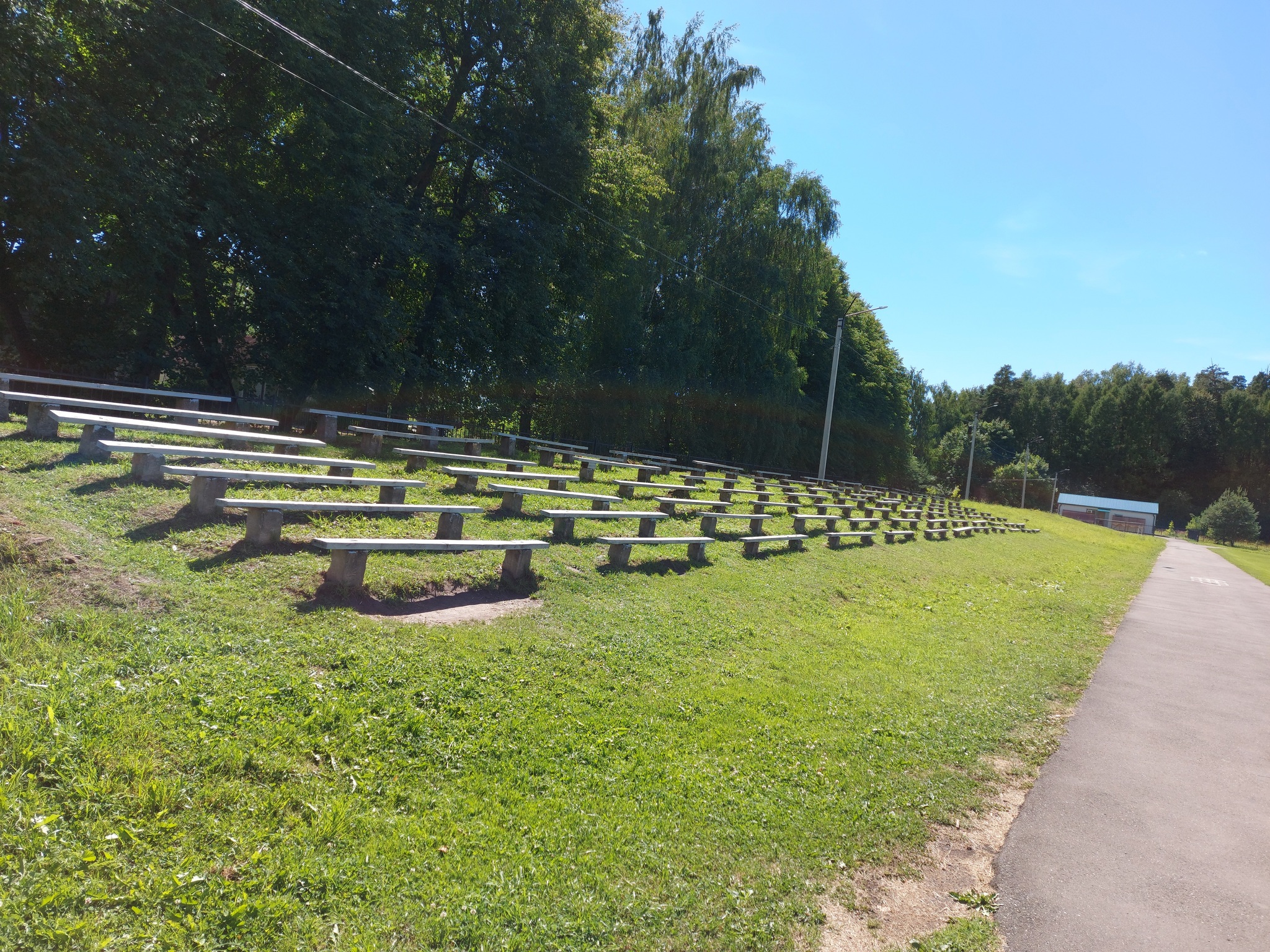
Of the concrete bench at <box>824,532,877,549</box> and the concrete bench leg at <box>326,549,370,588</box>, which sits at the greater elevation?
the concrete bench leg at <box>326,549,370,588</box>

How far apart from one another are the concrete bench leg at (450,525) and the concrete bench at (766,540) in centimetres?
545

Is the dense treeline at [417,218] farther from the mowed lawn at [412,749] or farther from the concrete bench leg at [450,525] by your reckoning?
the concrete bench leg at [450,525]

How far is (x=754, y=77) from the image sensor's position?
2806 centimetres

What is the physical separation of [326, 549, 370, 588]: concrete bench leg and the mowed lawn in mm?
241

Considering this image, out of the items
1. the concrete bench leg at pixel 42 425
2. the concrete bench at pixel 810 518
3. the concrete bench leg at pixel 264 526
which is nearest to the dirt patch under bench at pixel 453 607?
the concrete bench leg at pixel 264 526

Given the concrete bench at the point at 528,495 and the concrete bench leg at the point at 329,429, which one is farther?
the concrete bench leg at the point at 329,429

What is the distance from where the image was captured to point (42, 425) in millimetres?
8977

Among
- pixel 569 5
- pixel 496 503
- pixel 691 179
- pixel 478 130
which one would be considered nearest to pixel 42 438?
pixel 496 503

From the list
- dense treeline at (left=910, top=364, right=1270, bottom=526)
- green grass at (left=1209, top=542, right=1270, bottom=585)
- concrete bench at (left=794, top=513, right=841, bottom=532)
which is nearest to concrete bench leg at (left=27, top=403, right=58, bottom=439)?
concrete bench at (left=794, top=513, right=841, bottom=532)

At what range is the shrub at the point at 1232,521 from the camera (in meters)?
67.2

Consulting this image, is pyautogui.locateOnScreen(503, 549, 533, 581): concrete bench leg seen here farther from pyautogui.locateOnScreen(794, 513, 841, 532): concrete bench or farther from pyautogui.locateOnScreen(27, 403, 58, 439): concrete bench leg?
pyautogui.locateOnScreen(794, 513, 841, 532): concrete bench

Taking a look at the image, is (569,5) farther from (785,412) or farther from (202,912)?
(202,912)

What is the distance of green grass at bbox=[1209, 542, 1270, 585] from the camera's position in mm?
31594

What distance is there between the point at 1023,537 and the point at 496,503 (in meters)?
28.4
